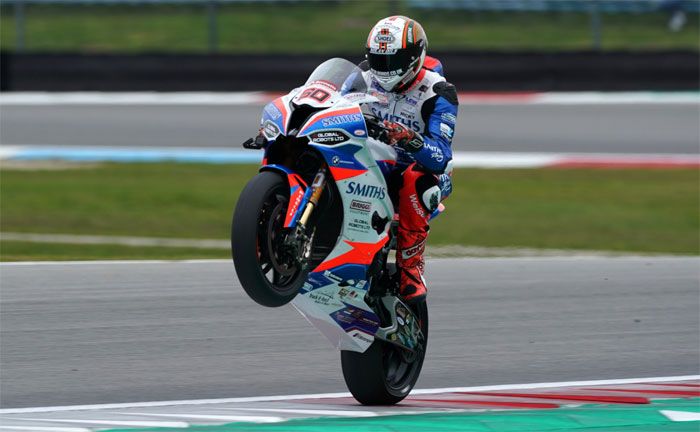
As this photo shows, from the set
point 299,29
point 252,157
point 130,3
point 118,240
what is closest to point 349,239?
point 118,240

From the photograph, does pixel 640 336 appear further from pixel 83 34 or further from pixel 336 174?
pixel 83 34

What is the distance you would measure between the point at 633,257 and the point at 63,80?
13162mm

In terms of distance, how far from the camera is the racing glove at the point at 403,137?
5117mm

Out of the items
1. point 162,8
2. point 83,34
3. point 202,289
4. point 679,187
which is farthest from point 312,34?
point 202,289

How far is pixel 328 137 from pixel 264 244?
534mm

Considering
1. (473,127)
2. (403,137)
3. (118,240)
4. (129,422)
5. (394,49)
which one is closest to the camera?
(129,422)

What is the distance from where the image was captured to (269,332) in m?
7.20

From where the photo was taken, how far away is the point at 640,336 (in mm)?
7484

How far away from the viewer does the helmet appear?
5.25 meters

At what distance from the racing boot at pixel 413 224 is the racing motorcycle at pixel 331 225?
5cm

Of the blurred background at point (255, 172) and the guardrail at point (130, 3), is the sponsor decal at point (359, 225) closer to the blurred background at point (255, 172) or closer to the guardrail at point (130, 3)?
the blurred background at point (255, 172)

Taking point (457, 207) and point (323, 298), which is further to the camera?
point (457, 207)

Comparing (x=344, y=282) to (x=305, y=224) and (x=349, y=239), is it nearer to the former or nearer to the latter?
(x=349, y=239)

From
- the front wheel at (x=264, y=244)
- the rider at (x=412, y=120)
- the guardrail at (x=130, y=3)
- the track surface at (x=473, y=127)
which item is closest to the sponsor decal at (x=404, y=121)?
the rider at (x=412, y=120)
